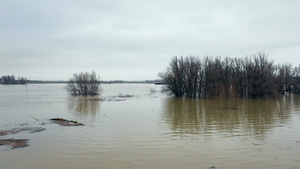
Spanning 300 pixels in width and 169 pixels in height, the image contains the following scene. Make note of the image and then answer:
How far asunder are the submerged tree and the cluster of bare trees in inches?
871

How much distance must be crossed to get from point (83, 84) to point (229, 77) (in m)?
43.3

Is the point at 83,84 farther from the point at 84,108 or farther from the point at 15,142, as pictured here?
the point at 15,142

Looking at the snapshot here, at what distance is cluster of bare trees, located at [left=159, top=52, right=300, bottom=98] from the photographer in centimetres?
4691

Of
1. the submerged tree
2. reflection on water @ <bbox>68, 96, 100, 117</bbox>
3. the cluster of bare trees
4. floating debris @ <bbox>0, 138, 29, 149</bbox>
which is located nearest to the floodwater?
floating debris @ <bbox>0, 138, 29, 149</bbox>

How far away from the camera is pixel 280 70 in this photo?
180 feet

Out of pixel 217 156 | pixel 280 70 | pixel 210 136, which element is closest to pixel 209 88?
pixel 280 70

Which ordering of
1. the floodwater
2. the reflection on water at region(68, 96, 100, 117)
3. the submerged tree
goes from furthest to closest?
the submerged tree → the reflection on water at region(68, 96, 100, 117) → the floodwater

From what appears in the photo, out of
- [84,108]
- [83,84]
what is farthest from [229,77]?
[83,84]

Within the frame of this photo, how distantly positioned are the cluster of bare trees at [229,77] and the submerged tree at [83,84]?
72.5ft

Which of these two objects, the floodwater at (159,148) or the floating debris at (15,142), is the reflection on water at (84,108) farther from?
the floating debris at (15,142)

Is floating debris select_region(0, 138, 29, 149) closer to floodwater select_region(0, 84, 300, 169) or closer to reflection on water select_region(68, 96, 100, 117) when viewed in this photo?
floodwater select_region(0, 84, 300, 169)

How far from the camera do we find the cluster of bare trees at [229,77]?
46906mm

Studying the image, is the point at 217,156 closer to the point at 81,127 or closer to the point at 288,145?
the point at 288,145

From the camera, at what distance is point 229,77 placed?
170ft
